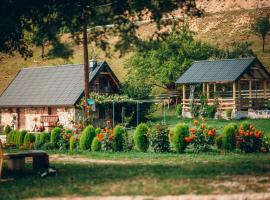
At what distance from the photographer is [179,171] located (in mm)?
12328

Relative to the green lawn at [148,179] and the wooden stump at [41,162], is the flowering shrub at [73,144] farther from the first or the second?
the wooden stump at [41,162]

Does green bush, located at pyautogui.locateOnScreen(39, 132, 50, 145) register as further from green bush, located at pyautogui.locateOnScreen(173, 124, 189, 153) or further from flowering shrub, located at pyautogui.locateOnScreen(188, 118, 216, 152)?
flowering shrub, located at pyautogui.locateOnScreen(188, 118, 216, 152)

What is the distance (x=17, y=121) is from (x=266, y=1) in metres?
68.3

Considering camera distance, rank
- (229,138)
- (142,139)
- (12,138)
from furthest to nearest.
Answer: (12,138), (142,139), (229,138)

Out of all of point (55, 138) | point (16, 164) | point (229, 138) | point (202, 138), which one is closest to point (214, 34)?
point (55, 138)

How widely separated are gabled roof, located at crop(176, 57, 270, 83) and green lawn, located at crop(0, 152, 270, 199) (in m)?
24.1

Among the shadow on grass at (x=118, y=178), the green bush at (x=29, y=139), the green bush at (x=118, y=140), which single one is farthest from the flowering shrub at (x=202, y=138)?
the green bush at (x=29, y=139)

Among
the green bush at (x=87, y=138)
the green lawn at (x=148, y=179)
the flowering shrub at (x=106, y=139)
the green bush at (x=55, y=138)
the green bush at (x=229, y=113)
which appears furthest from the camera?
the green bush at (x=229, y=113)

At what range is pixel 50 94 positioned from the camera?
138 ft

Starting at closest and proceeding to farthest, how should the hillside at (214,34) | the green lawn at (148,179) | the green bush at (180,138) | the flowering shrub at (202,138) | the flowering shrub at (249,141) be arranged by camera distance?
the green lawn at (148,179), the flowering shrub at (249,141), the flowering shrub at (202,138), the green bush at (180,138), the hillside at (214,34)

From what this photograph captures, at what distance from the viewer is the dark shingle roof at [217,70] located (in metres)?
39.3

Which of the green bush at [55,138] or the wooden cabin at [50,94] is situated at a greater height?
the wooden cabin at [50,94]

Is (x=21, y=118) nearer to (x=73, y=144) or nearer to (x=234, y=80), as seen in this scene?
(x=234, y=80)

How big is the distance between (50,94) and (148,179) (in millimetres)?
32040
